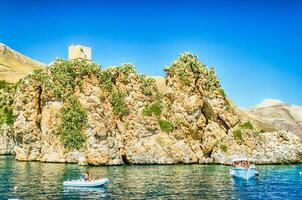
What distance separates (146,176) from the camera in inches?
3078

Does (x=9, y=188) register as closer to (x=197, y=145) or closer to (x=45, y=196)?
(x=45, y=196)

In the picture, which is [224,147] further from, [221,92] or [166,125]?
[221,92]

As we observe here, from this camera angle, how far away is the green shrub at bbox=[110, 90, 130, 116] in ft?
385

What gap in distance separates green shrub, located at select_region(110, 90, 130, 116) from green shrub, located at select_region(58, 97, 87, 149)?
378 inches

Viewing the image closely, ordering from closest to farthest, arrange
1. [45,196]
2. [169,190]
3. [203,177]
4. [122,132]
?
[45,196], [169,190], [203,177], [122,132]

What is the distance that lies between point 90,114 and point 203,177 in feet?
143

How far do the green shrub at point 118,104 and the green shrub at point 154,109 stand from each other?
200 inches

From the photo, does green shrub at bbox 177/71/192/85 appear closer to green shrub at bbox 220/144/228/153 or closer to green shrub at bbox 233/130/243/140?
green shrub at bbox 233/130/243/140

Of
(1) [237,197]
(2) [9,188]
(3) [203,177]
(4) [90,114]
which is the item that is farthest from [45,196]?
(4) [90,114]

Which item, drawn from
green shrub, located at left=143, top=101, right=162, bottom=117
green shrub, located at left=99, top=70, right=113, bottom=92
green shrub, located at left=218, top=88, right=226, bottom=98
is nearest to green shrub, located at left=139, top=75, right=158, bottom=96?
green shrub, located at left=143, top=101, right=162, bottom=117

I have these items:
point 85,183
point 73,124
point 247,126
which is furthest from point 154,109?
point 85,183

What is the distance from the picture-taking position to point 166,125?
381ft

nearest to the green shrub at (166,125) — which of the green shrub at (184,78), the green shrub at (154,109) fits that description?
the green shrub at (154,109)

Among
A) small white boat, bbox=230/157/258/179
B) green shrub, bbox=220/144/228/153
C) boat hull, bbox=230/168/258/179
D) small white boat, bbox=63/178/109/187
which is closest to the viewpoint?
small white boat, bbox=63/178/109/187
